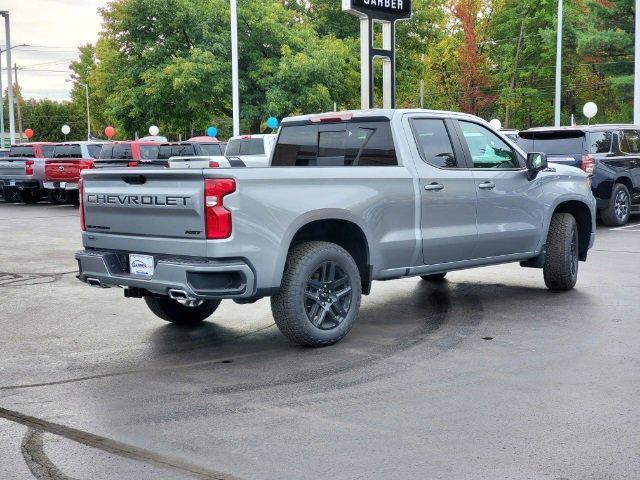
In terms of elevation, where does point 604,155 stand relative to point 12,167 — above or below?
above

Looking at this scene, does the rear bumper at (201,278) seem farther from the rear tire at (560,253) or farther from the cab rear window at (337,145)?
the rear tire at (560,253)

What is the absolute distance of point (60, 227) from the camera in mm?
18906

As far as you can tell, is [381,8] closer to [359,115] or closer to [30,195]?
[359,115]

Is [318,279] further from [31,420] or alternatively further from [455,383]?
[31,420]

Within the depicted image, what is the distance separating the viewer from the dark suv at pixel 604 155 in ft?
54.0

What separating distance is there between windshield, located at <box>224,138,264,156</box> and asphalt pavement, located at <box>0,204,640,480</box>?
12781 millimetres

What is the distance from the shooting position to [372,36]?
1545cm

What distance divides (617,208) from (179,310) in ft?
37.7

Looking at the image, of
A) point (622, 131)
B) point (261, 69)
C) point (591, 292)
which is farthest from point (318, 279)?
point (261, 69)

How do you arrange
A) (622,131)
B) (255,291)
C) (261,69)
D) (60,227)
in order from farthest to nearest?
(261,69)
(60,227)
(622,131)
(255,291)

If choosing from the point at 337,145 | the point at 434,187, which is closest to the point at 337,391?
the point at 434,187

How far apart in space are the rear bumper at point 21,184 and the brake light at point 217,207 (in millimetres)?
21184

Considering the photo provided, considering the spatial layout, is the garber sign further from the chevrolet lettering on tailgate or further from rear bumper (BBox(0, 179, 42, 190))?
rear bumper (BBox(0, 179, 42, 190))

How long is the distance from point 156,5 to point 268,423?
37384 millimetres
